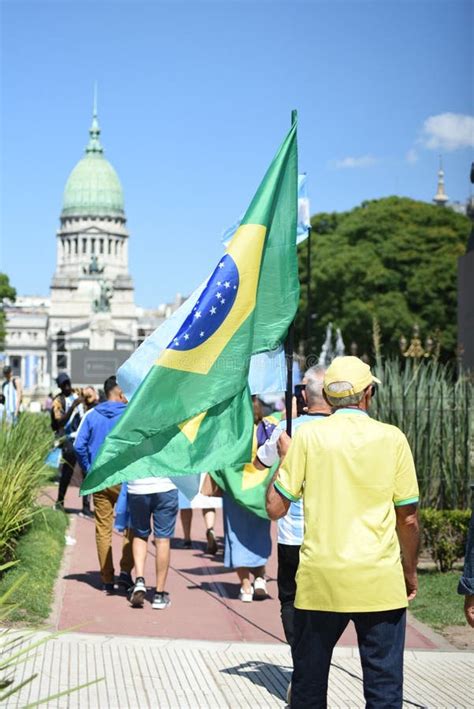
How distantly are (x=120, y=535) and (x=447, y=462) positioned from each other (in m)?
3.87

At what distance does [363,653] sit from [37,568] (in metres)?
5.91

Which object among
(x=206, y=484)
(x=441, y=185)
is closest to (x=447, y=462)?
(x=206, y=484)

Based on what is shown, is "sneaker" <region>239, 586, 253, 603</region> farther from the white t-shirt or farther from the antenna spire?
the antenna spire

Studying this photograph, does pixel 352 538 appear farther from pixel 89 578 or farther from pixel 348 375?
pixel 89 578

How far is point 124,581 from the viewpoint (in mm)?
10852

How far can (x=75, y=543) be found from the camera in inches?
546

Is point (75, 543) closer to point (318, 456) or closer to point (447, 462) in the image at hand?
point (447, 462)

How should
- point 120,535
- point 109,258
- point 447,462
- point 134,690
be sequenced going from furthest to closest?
point 109,258, point 120,535, point 447,462, point 134,690

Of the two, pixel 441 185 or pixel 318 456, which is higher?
pixel 441 185

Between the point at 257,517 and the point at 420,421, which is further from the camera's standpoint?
the point at 420,421

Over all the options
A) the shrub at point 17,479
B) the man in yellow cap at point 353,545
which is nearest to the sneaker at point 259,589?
the shrub at point 17,479

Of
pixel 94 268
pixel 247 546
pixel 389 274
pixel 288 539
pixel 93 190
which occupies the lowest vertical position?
pixel 247 546

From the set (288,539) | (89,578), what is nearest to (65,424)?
(89,578)

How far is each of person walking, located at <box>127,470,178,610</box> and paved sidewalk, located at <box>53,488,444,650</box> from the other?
0.44ft
